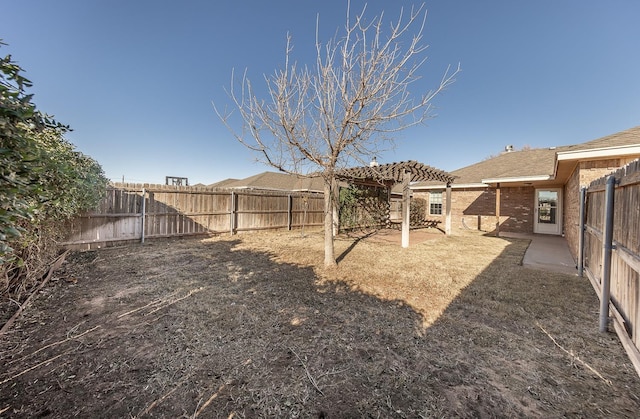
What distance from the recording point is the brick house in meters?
7.75

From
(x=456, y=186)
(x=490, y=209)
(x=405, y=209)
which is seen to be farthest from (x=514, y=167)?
(x=405, y=209)

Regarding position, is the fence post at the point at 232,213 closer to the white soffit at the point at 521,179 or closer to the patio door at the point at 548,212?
the white soffit at the point at 521,179

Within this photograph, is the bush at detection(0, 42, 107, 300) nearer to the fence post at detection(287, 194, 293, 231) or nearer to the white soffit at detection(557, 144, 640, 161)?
the fence post at detection(287, 194, 293, 231)

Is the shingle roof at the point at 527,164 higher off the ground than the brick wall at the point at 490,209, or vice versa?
the shingle roof at the point at 527,164

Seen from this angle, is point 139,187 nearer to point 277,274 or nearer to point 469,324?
point 277,274

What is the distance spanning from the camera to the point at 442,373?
7.22ft

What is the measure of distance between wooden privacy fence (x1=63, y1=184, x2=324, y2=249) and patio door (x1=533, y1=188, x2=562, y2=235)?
11.9 metres

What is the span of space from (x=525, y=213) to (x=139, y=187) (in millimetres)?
17619

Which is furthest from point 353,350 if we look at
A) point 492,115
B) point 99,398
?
point 492,115

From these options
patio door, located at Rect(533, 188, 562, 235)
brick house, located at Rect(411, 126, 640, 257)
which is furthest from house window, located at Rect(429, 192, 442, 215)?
patio door, located at Rect(533, 188, 562, 235)

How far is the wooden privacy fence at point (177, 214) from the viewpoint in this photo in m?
7.48

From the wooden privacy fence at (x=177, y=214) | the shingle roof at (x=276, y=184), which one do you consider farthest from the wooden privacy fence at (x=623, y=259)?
the shingle roof at (x=276, y=184)

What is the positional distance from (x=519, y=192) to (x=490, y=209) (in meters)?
1.59

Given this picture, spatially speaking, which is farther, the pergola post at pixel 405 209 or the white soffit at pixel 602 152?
the pergola post at pixel 405 209
